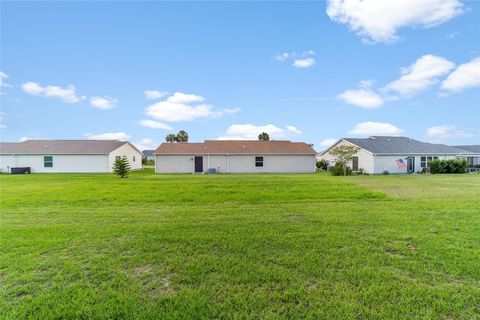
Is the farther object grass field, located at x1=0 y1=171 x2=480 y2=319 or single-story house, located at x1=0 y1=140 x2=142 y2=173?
single-story house, located at x1=0 y1=140 x2=142 y2=173

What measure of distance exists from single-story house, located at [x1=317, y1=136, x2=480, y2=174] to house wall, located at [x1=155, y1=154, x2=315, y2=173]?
5.26m

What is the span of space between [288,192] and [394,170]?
798 inches

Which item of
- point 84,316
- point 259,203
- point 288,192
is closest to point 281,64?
point 288,192

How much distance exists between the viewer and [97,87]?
18969 mm

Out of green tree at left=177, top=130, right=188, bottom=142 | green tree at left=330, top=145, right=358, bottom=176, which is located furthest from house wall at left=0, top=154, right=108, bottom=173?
green tree at left=177, top=130, right=188, bottom=142

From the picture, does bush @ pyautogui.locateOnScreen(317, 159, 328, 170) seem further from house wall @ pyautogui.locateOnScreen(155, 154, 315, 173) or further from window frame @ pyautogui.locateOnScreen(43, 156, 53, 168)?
window frame @ pyautogui.locateOnScreen(43, 156, 53, 168)

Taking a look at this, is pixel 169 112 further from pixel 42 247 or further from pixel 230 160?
pixel 42 247

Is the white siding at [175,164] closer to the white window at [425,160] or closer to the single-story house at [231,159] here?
the single-story house at [231,159]

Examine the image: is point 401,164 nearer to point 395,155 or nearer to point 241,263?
point 395,155

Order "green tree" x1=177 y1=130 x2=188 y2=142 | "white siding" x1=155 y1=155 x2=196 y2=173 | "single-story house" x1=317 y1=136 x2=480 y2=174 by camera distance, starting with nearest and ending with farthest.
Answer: "single-story house" x1=317 y1=136 x2=480 y2=174 < "white siding" x1=155 y1=155 x2=196 y2=173 < "green tree" x1=177 y1=130 x2=188 y2=142

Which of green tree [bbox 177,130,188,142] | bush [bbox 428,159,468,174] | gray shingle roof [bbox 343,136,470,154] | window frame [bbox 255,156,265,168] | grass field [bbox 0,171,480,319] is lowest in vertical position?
grass field [bbox 0,171,480,319]

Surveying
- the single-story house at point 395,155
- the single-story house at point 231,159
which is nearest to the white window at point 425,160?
the single-story house at point 395,155

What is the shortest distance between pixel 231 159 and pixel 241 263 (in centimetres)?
2161

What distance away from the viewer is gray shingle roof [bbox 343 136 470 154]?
24938 mm
